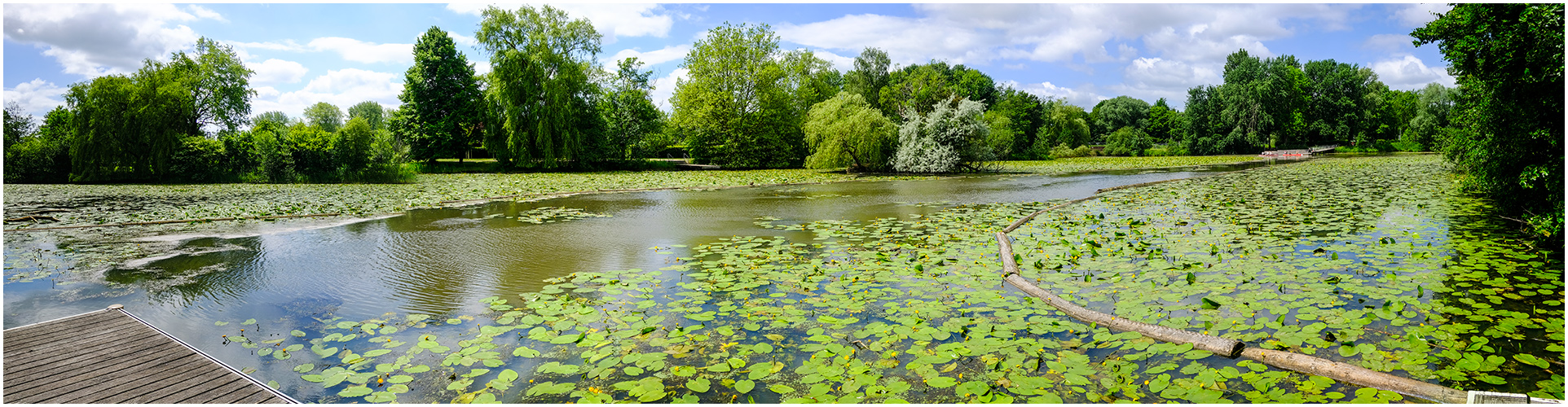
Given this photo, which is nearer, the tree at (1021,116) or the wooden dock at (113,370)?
the wooden dock at (113,370)

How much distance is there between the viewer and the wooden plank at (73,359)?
4.33m

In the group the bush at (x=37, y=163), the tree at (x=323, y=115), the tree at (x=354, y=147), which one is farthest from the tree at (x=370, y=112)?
the tree at (x=354, y=147)

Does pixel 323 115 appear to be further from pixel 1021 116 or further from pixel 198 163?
pixel 1021 116

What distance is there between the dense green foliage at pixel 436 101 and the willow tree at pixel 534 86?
9.79 feet

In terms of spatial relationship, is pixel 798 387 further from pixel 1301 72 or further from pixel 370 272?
pixel 1301 72

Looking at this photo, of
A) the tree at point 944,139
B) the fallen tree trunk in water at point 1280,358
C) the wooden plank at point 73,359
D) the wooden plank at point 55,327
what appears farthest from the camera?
the tree at point 944,139

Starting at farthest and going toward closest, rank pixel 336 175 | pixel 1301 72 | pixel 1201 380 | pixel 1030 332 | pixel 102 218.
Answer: pixel 1301 72, pixel 336 175, pixel 102 218, pixel 1030 332, pixel 1201 380

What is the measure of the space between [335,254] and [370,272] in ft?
5.94

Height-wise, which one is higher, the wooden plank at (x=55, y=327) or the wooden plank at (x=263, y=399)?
A: the wooden plank at (x=55, y=327)

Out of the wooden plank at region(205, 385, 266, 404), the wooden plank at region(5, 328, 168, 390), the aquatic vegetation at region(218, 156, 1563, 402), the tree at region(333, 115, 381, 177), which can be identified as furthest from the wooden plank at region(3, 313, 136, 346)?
the tree at region(333, 115, 381, 177)

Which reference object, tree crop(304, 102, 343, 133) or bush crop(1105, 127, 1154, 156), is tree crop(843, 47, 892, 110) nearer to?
bush crop(1105, 127, 1154, 156)

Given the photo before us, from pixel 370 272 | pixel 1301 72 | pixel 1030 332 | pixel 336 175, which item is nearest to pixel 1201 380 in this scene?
pixel 1030 332

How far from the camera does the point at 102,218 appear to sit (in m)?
13.1

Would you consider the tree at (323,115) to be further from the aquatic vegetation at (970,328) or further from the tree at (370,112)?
the aquatic vegetation at (970,328)
